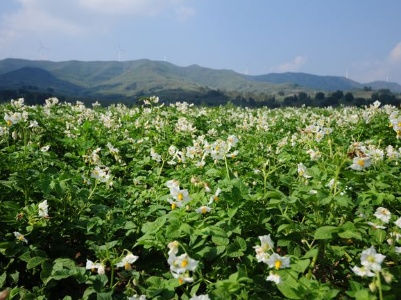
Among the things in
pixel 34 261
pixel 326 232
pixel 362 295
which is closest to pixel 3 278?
pixel 34 261

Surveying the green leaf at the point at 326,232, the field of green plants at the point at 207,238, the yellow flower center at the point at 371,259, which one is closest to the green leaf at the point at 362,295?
the field of green plants at the point at 207,238

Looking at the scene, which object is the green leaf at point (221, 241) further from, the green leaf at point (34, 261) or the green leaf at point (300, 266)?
the green leaf at point (34, 261)

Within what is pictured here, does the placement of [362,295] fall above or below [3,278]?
above

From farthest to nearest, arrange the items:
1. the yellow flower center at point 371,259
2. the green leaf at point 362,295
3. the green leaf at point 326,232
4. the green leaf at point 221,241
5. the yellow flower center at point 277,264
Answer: the green leaf at point 221,241 < the green leaf at point 326,232 < the yellow flower center at point 277,264 < the yellow flower center at point 371,259 < the green leaf at point 362,295

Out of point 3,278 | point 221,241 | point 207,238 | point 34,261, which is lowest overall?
point 3,278

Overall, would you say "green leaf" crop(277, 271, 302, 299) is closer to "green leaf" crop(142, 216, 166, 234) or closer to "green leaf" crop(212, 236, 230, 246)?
"green leaf" crop(212, 236, 230, 246)

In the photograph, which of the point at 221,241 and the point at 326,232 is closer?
the point at 326,232

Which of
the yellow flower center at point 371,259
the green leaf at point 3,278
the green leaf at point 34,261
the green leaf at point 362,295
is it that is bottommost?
the green leaf at point 3,278

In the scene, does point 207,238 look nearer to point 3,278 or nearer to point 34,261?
point 34,261

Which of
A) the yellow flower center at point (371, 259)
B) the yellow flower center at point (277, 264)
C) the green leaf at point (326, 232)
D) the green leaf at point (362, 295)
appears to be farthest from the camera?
the green leaf at point (326, 232)

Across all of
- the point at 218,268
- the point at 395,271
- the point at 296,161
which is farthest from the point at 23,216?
the point at 296,161

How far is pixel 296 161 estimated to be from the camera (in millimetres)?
5742

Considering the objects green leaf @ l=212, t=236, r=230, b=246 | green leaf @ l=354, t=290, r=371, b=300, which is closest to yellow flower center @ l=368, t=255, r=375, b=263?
green leaf @ l=354, t=290, r=371, b=300

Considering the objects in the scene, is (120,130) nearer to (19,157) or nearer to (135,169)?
(135,169)
